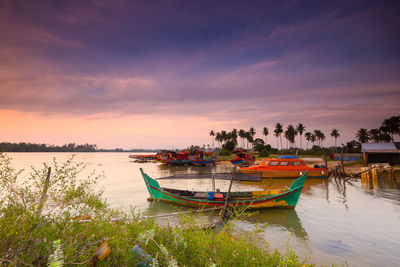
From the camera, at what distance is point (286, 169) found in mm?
27125

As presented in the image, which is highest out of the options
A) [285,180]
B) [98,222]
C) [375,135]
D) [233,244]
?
[375,135]

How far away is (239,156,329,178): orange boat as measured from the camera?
26.9 metres

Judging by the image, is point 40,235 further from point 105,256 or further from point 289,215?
point 289,215

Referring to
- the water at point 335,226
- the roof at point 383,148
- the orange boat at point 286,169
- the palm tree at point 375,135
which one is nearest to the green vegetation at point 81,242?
the water at point 335,226

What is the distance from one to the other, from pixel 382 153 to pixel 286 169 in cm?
2038

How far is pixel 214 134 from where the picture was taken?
16162cm

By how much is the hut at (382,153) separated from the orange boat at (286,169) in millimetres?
11656

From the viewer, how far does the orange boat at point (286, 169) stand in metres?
26.9

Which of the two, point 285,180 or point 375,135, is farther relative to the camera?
point 375,135

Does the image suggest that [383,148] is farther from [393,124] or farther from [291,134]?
[291,134]

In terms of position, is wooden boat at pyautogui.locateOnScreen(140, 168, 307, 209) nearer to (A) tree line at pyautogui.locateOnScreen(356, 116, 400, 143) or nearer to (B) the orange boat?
(B) the orange boat

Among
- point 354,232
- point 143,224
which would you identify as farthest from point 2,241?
point 354,232

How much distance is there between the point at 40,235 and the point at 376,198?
76.2 feet

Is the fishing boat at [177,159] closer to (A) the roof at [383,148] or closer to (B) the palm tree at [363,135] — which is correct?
(A) the roof at [383,148]
